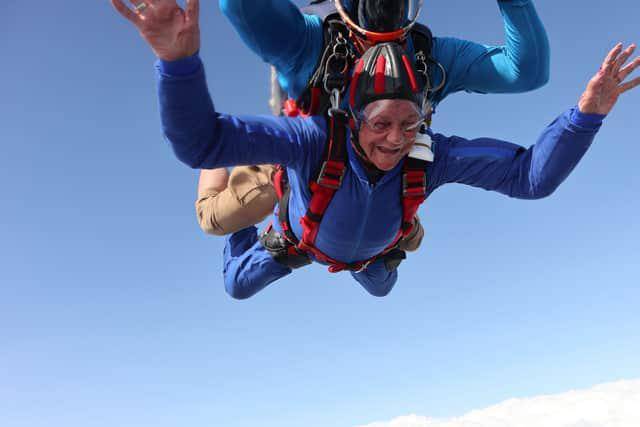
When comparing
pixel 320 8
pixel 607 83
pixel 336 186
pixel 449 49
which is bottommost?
pixel 336 186

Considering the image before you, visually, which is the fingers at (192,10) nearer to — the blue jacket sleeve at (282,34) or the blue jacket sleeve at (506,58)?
the blue jacket sleeve at (282,34)

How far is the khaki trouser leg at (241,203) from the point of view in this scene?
479 cm

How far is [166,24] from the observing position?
2359 mm

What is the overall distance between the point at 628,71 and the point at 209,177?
3.43m

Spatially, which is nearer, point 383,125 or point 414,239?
point 383,125

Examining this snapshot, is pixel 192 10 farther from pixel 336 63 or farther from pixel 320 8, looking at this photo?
pixel 320 8

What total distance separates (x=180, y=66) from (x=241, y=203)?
2.41 m

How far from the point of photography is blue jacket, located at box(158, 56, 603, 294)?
254 cm

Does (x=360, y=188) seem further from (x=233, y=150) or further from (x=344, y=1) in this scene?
(x=344, y=1)

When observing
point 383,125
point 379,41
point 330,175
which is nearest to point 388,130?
point 383,125

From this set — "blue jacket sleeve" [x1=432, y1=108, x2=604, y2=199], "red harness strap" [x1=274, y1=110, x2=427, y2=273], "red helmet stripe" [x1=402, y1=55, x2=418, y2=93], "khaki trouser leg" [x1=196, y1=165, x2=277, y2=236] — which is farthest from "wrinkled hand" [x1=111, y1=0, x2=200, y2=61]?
"khaki trouser leg" [x1=196, y1=165, x2=277, y2=236]

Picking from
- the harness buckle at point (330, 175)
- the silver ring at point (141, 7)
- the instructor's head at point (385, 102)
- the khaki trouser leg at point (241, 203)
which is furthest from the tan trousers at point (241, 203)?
the silver ring at point (141, 7)

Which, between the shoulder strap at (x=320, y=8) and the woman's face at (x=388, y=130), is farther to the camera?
the shoulder strap at (x=320, y=8)

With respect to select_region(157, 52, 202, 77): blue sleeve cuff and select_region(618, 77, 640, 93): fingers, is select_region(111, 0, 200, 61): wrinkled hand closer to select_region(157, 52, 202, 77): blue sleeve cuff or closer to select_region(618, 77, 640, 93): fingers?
select_region(157, 52, 202, 77): blue sleeve cuff
